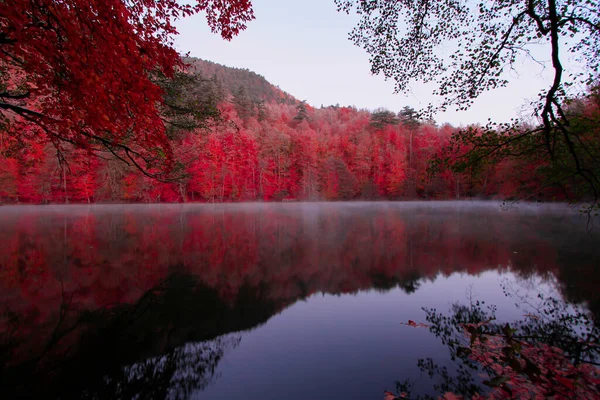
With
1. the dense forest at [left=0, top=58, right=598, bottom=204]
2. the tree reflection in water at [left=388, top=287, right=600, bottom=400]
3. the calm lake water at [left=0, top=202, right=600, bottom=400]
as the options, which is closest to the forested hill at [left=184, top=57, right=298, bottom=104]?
the dense forest at [left=0, top=58, right=598, bottom=204]

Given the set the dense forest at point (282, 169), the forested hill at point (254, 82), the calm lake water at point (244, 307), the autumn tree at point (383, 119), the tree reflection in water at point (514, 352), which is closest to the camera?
the tree reflection in water at point (514, 352)

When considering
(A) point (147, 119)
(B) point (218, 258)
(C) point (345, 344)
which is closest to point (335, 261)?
(B) point (218, 258)

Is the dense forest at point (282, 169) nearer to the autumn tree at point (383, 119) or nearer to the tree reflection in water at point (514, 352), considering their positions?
the autumn tree at point (383, 119)

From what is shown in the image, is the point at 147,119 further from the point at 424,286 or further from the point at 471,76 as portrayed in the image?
the point at 424,286

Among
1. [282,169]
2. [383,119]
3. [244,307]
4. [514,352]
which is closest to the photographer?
[514,352]

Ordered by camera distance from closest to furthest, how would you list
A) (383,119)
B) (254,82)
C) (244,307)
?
(244,307) → (383,119) → (254,82)

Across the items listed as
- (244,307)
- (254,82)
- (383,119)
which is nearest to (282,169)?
(383,119)

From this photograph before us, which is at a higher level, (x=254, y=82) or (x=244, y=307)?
(x=254, y=82)

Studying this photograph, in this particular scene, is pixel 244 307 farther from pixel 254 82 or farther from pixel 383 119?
pixel 254 82

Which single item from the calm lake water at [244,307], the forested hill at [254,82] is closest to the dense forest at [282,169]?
the calm lake water at [244,307]

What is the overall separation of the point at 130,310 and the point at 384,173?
175ft

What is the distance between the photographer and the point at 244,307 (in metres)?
6.62

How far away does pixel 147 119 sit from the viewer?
5.20 m

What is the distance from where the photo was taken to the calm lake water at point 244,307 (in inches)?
157
